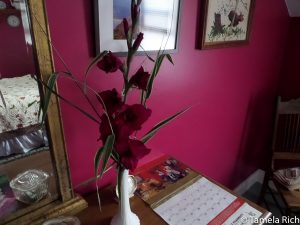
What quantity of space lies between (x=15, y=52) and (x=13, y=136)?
0.84 feet

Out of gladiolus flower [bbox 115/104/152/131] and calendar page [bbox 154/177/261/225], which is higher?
gladiolus flower [bbox 115/104/152/131]

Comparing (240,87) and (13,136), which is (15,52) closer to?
(13,136)

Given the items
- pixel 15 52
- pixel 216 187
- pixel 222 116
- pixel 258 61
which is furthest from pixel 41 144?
pixel 258 61

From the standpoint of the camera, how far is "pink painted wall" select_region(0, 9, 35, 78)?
676 mm

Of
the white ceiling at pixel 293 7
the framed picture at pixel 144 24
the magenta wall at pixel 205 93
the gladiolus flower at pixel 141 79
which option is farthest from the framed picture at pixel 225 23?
the gladiolus flower at pixel 141 79

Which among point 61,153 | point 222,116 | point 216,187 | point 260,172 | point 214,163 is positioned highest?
point 61,153

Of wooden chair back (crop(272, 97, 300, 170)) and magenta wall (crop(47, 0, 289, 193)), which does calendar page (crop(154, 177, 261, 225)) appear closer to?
magenta wall (crop(47, 0, 289, 193))

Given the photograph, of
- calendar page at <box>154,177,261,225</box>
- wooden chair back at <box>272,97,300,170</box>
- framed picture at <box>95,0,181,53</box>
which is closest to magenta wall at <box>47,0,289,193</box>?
framed picture at <box>95,0,181,53</box>

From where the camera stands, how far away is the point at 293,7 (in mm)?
1852

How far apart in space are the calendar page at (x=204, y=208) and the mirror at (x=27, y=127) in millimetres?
368

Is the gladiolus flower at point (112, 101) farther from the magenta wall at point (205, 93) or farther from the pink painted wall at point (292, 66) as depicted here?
the pink painted wall at point (292, 66)

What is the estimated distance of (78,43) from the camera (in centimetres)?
84

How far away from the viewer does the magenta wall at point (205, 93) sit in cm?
85

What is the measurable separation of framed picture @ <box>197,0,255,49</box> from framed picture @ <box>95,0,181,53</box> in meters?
0.21
